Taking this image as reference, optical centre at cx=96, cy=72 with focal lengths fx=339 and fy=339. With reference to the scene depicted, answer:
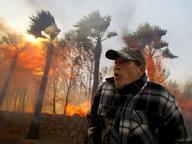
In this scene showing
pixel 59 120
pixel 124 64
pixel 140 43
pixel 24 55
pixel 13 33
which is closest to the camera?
pixel 124 64

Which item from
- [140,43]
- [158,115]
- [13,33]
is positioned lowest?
[158,115]

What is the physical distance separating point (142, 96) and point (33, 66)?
5098cm

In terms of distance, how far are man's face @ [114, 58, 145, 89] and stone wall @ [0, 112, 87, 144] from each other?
77.1ft

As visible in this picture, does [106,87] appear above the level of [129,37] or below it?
below

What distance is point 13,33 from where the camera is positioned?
4191 centimetres

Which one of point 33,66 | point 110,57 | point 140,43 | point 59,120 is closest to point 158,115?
point 110,57

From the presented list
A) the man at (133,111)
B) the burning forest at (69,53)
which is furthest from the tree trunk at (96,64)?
the man at (133,111)

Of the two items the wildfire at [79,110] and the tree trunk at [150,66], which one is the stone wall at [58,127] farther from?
the tree trunk at [150,66]

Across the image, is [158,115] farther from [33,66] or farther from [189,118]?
[33,66]

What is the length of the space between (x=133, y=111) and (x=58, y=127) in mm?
25912

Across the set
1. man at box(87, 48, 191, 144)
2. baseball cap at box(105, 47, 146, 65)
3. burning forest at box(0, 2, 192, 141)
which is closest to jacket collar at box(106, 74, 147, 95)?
man at box(87, 48, 191, 144)

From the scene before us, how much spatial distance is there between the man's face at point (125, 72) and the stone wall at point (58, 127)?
77.1ft

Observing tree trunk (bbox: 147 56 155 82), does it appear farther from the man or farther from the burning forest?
the man

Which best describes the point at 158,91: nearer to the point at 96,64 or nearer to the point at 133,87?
the point at 133,87
